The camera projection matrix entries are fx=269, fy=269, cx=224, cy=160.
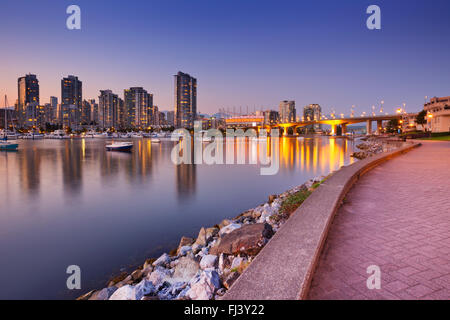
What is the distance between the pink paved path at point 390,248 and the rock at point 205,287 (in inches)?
66.6

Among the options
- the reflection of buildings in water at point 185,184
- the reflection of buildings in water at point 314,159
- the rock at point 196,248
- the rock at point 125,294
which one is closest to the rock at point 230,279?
the rock at point 125,294

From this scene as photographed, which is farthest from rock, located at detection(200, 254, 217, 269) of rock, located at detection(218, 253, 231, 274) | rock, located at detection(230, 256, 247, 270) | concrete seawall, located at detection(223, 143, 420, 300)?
concrete seawall, located at detection(223, 143, 420, 300)

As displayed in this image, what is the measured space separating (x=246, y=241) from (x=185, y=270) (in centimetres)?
142

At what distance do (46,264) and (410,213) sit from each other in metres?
9.38

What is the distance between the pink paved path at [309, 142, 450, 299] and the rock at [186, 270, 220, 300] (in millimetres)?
1691

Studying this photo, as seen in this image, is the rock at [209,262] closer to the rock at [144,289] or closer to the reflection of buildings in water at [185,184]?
the rock at [144,289]

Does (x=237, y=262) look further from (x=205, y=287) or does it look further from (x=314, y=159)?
(x=314, y=159)

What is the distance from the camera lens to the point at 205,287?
425cm

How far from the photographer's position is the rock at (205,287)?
418 cm

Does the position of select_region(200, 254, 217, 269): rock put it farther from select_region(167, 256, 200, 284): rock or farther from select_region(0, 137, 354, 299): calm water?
select_region(0, 137, 354, 299): calm water

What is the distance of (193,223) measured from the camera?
10.6 metres
